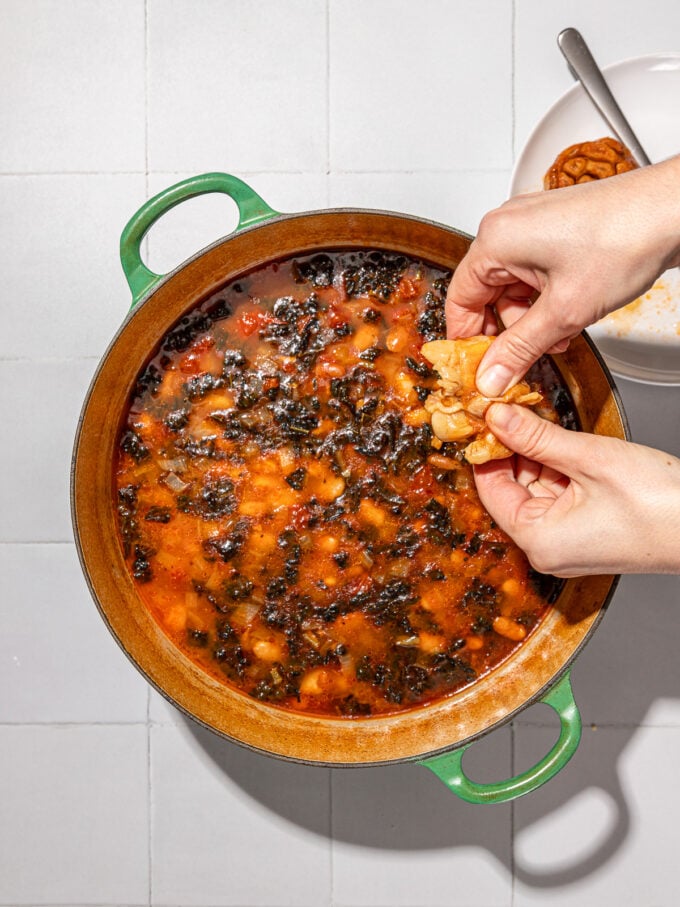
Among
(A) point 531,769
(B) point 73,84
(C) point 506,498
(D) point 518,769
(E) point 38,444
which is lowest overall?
(D) point 518,769

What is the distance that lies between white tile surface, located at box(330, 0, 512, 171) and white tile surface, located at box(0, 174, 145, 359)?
2.30 feet

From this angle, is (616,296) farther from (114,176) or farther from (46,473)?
(46,473)

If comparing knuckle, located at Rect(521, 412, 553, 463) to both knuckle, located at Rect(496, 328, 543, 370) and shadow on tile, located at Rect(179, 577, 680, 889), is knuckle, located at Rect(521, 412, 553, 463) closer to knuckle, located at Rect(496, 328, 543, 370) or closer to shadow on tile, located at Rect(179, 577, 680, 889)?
knuckle, located at Rect(496, 328, 543, 370)

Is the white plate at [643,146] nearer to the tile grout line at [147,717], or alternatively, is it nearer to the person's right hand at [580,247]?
the person's right hand at [580,247]

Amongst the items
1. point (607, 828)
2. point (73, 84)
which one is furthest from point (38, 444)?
point (607, 828)

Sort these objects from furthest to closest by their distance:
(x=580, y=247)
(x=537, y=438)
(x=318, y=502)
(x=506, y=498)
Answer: (x=318, y=502) → (x=506, y=498) → (x=537, y=438) → (x=580, y=247)

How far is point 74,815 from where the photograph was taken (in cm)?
255

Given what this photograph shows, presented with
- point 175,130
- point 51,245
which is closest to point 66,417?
point 51,245

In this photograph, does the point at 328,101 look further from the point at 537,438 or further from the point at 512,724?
the point at 512,724

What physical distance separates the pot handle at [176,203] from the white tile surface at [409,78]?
0.56 m

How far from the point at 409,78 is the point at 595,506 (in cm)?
139

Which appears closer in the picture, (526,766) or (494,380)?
(494,380)

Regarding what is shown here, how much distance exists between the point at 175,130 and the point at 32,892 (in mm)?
2374

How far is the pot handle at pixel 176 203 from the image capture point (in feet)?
6.29
